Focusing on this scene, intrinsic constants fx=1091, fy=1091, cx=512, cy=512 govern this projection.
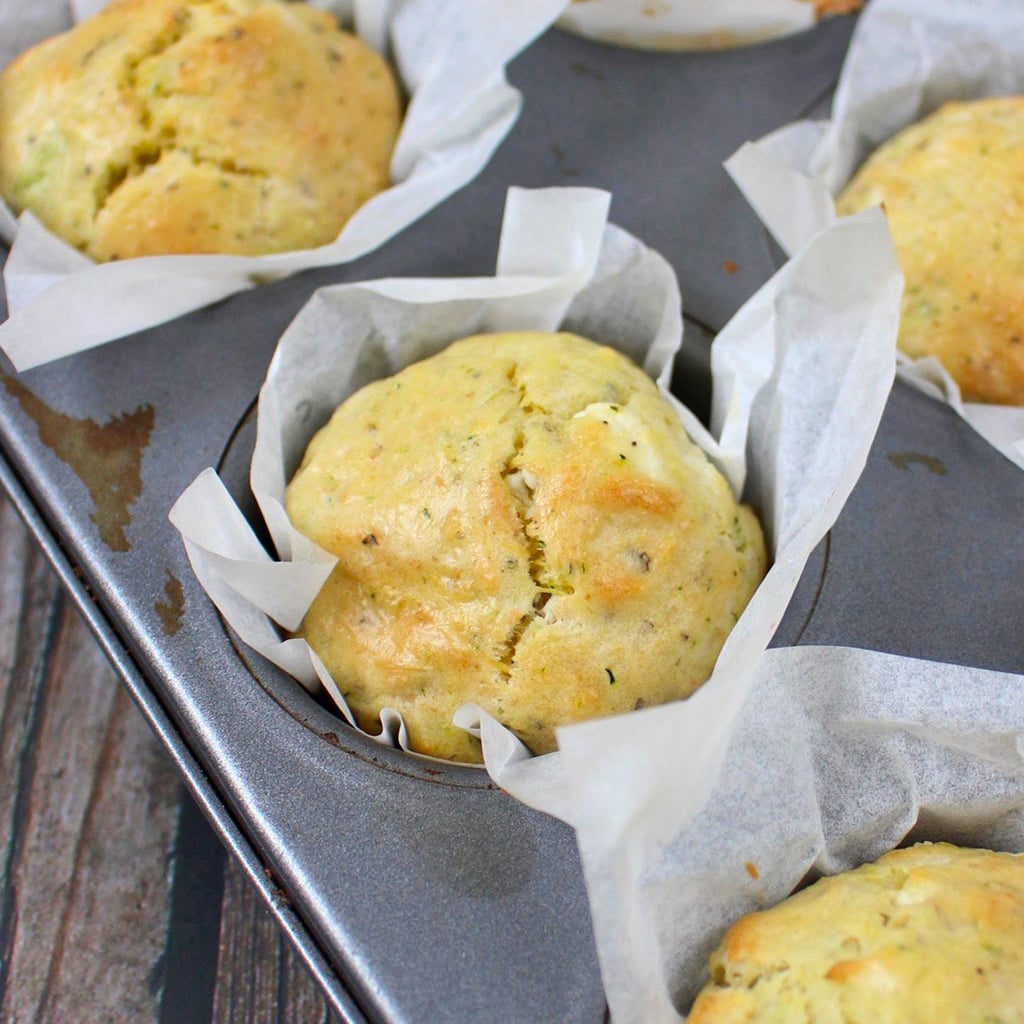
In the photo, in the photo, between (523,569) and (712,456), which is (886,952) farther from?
(712,456)

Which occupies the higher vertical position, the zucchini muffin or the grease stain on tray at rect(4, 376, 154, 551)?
the zucchini muffin

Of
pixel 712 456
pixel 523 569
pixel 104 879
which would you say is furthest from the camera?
pixel 104 879

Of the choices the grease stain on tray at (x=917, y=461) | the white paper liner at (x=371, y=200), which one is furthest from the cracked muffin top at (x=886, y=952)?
the white paper liner at (x=371, y=200)

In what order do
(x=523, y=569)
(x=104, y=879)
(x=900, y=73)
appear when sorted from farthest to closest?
(x=900, y=73) < (x=104, y=879) < (x=523, y=569)

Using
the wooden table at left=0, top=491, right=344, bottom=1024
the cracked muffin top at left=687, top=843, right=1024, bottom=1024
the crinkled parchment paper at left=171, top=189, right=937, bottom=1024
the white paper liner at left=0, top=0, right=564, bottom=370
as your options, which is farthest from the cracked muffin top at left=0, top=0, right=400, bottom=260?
the cracked muffin top at left=687, top=843, right=1024, bottom=1024

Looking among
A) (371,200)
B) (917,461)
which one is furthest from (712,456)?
(371,200)

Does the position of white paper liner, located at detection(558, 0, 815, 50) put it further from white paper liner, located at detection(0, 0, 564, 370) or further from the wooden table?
the wooden table

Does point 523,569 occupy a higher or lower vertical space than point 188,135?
lower
